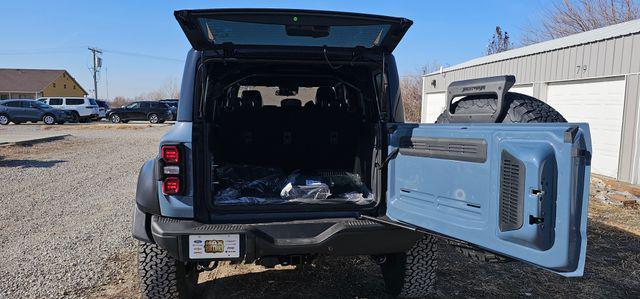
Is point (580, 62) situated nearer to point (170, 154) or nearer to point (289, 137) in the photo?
point (289, 137)

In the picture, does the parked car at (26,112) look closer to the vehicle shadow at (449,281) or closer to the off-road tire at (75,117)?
the off-road tire at (75,117)

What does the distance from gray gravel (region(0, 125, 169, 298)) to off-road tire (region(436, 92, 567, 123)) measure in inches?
128

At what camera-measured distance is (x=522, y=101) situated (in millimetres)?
2875

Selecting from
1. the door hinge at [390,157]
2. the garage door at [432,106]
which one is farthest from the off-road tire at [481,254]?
the garage door at [432,106]

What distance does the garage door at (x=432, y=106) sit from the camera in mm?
19659

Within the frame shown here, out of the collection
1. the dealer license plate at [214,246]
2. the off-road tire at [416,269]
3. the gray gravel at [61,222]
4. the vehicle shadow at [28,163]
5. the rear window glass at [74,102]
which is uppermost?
the rear window glass at [74,102]

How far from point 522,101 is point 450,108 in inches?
21.0

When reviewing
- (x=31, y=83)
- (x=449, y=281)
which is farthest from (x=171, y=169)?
(x=31, y=83)

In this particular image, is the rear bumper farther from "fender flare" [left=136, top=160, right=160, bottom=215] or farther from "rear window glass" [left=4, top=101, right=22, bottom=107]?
"rear window glass" [left=4, top=101, right=22, bottom=107]

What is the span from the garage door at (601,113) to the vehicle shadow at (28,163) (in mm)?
12173

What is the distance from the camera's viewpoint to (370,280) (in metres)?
3.92

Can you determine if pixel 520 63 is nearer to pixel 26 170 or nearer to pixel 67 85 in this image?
pixel 26 170

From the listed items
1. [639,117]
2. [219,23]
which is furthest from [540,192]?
[639,117]

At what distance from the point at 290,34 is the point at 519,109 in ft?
4.91
